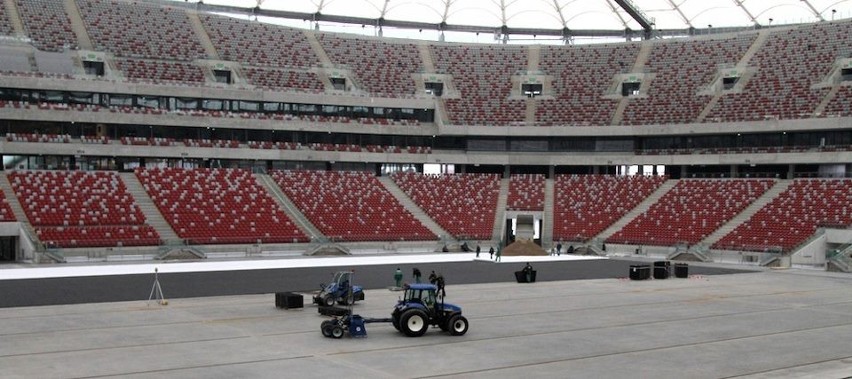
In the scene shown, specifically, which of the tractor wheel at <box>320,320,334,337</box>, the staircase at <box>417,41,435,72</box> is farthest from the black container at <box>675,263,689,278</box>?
the staircase at <box>417,41,435,72</box>

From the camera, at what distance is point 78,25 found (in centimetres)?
8212

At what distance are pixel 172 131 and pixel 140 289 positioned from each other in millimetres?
38122

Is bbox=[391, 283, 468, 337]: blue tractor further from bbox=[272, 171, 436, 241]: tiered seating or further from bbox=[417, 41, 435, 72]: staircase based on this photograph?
bbox=[417, 41, 435, 72]: staircase

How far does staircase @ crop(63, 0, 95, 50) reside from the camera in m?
79.4

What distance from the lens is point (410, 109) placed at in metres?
87.8

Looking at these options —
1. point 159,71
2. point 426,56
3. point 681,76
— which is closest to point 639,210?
point 681,76

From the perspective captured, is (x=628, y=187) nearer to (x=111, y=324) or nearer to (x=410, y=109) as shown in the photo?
(x=410, y=109)

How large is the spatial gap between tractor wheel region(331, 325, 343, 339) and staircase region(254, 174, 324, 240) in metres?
40.2

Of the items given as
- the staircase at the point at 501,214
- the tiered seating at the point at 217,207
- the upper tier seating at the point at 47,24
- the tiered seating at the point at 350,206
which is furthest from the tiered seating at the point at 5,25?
the staircase at the point at 501,214

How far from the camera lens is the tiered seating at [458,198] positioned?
75.4 m

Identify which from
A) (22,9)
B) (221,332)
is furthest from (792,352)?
(22,9)

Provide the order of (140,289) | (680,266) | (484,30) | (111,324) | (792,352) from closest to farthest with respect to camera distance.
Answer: (792,352) → (111,324) → (140,289) → (680,266) → (484,30)

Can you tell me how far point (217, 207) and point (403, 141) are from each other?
79.6 ft

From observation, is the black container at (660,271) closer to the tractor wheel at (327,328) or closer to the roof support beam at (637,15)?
the tractor wheel at (327,328)
